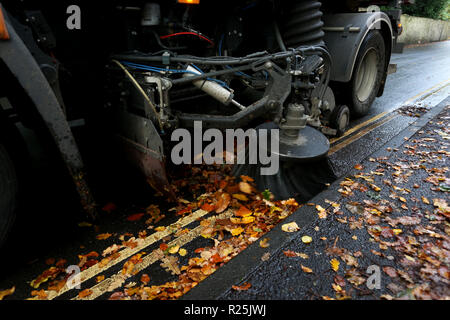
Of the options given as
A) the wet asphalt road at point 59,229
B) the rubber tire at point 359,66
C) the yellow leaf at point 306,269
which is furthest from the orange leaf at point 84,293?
the rubber tire at point 359,66

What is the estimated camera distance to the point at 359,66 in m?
4.61

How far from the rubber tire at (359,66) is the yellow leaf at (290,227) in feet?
10.4

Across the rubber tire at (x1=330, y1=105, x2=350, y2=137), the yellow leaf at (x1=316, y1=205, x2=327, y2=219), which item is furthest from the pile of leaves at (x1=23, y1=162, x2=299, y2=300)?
the rubber tire at (x1=330, y1=105, x2=350, y2=137)

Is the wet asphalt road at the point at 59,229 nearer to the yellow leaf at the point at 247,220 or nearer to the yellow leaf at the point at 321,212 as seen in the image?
the yellow leaf at the point at 247,220

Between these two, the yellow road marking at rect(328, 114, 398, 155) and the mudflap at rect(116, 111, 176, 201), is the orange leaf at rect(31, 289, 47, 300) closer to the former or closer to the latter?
the mudflap at rect(116, 111, 176, 201)

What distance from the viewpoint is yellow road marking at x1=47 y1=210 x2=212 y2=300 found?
212 centimetres

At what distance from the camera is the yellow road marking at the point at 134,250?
2117 millimetres

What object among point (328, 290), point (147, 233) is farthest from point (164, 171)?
point (328, 290)

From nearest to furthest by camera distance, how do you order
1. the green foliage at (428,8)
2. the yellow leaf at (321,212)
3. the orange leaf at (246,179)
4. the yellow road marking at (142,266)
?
the yellow road marking at (142,266), the yellow leaf at (321,212), the orange leaf at (246,179), the green foliage at (428,8)

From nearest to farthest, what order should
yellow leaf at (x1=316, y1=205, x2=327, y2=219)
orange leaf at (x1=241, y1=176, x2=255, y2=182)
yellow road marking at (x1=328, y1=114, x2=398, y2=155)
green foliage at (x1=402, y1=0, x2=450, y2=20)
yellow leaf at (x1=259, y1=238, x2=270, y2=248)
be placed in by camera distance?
yellow leaf at (x1=259, y1=238, x2=270, y2=248), yellow leaf at (x1=316, y1=205, x2=327, y2=219), orange leaf at (x1=241, y1=176, x2=255, y2=182), yellow road marking at (x1=328, y1=114, x2=398, y2=155), green foliage at (x1=402, y1=0, x2=450, y2=20)

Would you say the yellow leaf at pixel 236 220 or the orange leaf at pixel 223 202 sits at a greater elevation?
the orange leaf at pixel 223 202

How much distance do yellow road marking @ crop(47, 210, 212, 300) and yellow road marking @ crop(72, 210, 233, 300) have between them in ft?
0.39

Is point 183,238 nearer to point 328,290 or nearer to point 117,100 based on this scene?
point 328,290

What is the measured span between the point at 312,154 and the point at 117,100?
2.16 m
